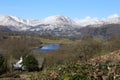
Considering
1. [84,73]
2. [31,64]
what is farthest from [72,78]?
[31,64]

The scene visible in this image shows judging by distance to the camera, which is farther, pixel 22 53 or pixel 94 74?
pixel 22 53

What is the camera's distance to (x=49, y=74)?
607 cm

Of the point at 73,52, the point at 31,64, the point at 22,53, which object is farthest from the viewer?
the point at 22,53

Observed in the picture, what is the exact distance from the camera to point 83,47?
68.6m

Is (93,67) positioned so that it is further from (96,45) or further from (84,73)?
(96,45)

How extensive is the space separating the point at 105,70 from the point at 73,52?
201ft

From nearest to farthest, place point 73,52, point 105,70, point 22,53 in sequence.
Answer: point 105,70 → point 73,52 → point 22,53

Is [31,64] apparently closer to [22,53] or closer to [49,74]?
[22,53]

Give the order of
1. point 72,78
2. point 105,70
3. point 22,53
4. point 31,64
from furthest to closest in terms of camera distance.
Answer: point 22,53
point 31,64
point 105,70
point 72,78

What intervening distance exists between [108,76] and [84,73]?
0.44 m

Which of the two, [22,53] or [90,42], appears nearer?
[90,42]

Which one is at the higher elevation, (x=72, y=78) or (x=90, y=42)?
(x=90, y=42)

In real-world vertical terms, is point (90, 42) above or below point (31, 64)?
above

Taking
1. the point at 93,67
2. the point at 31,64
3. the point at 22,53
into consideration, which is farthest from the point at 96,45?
the point at 93,67
